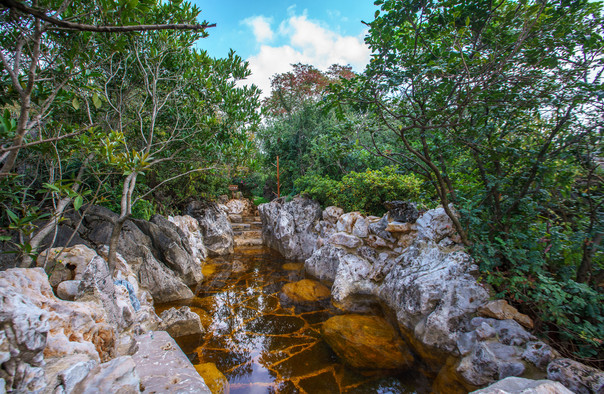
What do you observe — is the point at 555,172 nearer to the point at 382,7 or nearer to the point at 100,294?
the point at 382,7

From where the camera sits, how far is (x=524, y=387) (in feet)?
7.09

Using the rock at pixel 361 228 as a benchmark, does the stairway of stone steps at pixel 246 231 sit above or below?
below

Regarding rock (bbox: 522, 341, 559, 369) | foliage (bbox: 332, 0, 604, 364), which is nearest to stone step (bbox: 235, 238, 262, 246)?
foliage (bbox: 332, 0, 604, 364)

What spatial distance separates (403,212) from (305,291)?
9.13ft

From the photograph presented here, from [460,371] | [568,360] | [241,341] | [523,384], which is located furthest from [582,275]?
[241,341]

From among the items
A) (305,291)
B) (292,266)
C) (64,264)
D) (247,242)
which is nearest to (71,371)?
(64,264)

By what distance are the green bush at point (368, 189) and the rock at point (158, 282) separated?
4.69 m

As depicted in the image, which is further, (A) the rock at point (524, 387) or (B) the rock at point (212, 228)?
(B) the rock at point (212, 228)

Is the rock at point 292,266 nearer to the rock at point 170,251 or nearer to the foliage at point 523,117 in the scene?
the rock at point 170,251

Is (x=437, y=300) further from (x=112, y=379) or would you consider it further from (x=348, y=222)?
(x=112, y=379)

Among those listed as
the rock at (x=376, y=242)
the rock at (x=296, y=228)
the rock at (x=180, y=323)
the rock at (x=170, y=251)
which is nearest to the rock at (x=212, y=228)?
the rock at (x=296, y=228)

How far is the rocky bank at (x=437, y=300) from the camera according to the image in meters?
2.67

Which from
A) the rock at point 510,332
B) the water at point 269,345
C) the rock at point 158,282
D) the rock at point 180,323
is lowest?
the water at point 269,345

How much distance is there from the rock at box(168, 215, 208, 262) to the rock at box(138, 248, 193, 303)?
9.02ft
